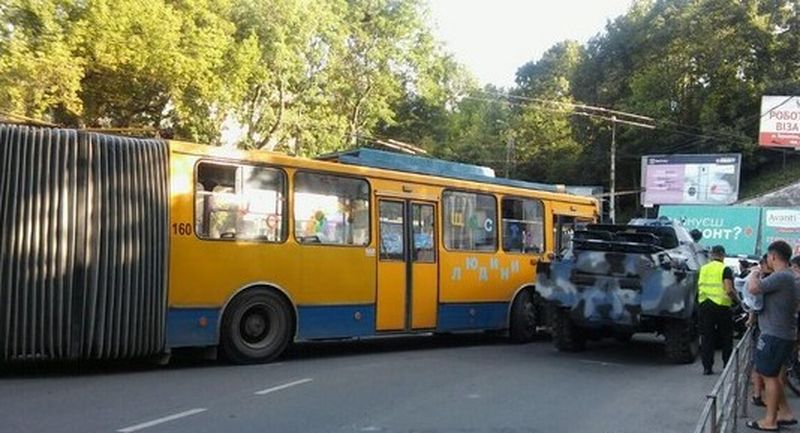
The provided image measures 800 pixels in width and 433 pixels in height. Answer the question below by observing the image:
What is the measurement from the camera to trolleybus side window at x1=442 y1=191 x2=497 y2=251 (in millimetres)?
13234

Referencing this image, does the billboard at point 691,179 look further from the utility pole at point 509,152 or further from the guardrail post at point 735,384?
the guardrail post at point 735,384

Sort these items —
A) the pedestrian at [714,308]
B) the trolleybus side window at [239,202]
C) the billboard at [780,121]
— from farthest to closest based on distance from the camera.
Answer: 1. the billboard at [780,121]
2. the pedestrian at [714,308]
3. the trolleybus side window at [239,202]

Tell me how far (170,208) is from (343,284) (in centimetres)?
282

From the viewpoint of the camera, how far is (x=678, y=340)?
11.7 m

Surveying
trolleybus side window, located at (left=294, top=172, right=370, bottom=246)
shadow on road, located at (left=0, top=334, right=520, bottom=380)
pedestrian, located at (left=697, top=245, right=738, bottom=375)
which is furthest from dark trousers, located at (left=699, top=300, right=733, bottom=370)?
trolleybus side window, located at (left=294, top=172, right=370, bottom=246)

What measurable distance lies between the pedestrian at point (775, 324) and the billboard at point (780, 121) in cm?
3599


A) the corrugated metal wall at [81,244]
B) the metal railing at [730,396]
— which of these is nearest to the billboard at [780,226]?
the metal railing at [730,396]

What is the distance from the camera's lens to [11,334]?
871cm

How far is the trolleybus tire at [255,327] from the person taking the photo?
33.8ft

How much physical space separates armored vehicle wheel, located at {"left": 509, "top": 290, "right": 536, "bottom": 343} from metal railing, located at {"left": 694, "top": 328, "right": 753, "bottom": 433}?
5926mm

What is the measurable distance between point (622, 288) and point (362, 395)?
480cm

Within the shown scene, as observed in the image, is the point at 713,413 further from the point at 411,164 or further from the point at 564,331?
the point at 411,164

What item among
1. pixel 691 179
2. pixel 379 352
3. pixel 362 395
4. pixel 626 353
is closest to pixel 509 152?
pixel 691 179

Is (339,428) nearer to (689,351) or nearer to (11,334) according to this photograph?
(11,334)
